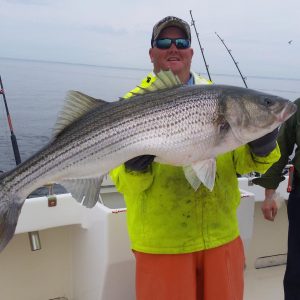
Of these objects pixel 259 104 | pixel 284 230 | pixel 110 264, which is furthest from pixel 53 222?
pixel 284 230

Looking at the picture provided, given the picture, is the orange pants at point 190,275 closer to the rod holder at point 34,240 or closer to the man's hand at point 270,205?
the man's hand at point 270,205

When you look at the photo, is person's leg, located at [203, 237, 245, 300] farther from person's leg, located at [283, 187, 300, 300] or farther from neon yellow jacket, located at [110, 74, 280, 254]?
person's leg, located at [283, 187, 300, 300]

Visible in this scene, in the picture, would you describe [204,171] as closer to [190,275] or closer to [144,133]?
[144,133]

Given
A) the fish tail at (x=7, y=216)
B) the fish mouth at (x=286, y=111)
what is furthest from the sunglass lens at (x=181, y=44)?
the fish tail at (x=7, y=216)

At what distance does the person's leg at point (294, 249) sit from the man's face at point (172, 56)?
1.62 m

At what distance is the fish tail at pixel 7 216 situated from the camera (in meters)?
2.45

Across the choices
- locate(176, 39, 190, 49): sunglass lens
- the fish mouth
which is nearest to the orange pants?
the fish mouth

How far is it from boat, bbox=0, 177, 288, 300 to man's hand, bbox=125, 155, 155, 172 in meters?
1.14

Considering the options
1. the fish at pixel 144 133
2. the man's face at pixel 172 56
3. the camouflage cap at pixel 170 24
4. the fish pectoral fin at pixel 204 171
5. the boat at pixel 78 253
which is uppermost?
the camouflage cap at pixel 170 24

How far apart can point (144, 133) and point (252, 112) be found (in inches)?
25.4

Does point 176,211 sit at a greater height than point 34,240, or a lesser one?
greater

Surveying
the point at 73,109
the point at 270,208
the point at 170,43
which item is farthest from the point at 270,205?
the point at 73,109

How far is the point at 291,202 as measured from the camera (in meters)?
3.95

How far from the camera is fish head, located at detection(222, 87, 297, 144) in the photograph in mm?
2498
